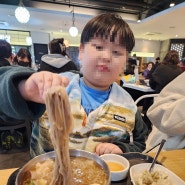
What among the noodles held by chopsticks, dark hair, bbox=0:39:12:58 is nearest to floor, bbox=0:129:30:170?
dark hair, bbox=0:39:12:58

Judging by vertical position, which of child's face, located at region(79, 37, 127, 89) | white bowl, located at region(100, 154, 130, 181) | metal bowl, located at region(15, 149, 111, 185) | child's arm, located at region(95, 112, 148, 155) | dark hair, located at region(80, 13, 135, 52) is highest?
dark hair, located at region(80, 13, 135, 52)

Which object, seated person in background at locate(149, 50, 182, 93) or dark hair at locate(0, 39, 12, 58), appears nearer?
dark hair at locate(0, 39, 12, 58)

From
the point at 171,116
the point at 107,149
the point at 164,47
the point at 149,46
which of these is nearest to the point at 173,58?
the point at 171,116

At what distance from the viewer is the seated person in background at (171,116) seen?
2.45 feet

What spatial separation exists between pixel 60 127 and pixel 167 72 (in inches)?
101

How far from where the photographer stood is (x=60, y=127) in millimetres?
287

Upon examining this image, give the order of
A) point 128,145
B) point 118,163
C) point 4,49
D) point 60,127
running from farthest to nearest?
point 4,49 → point 128,145 → point 118,163 → point 60,127

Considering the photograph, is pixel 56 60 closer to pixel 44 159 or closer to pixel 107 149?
pixel 107 149

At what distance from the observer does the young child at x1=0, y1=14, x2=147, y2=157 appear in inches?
24.0

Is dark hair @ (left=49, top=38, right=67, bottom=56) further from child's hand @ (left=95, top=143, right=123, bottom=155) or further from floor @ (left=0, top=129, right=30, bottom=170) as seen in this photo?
child's hand @ (left=95, top=143, right=123, bottom=155)

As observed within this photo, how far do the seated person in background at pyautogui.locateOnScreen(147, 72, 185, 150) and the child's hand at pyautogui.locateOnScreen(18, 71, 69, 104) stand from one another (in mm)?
578

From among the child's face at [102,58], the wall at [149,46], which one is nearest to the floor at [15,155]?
the child's face at [102,58]

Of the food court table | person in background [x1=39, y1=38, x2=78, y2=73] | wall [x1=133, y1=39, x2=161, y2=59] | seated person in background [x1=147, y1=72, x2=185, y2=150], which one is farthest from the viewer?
wall [x1=133, y1=39, x2=161, y2=59]

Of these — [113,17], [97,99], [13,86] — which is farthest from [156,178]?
[113,17]
